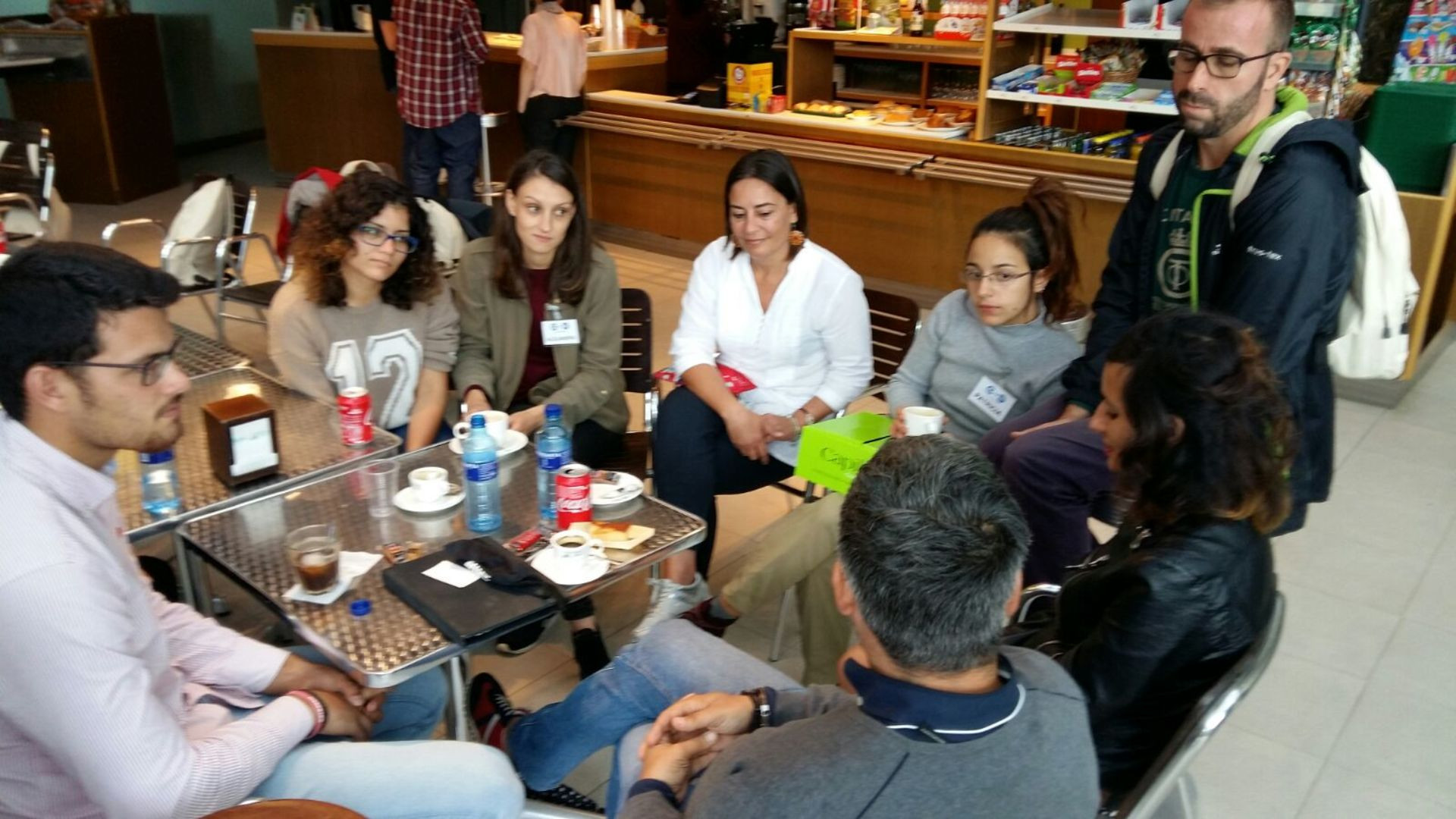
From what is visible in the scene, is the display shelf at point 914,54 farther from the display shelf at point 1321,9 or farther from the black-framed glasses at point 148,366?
the black-framed glasses at point 148,366

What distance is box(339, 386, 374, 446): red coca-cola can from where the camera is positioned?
2.53 meters

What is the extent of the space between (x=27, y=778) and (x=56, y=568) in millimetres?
325

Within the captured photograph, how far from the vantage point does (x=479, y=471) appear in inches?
86.3

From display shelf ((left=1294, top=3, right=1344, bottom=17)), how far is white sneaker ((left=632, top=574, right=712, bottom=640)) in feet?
11.1

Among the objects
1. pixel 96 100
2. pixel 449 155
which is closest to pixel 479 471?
pixel 449 155

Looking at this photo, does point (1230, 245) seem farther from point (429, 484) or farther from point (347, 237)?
point (347, 237)

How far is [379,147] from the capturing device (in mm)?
8125

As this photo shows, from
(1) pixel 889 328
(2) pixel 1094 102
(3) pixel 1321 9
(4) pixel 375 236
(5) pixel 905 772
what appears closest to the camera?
(5) pixel 905 772

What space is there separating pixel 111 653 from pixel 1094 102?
457 centimetres

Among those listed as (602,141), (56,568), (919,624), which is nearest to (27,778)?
(56,568)

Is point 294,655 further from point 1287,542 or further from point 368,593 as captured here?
point 1287,542

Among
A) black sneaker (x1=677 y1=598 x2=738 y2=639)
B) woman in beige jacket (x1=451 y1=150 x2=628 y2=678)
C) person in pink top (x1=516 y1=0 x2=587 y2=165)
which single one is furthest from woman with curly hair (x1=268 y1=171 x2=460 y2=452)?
person in pink top (x1=516 y1=0 x2=587 y2=165)

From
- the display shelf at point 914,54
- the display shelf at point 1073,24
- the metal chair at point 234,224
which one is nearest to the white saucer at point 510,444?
the metal chair at point 234,224

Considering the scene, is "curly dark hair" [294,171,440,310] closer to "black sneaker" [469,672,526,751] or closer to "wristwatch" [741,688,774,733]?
"black sneaker" [469,672,526,751]
